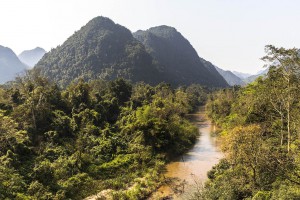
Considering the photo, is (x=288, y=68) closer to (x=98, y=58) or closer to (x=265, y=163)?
(x=265, y=163)

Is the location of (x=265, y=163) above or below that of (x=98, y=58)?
below

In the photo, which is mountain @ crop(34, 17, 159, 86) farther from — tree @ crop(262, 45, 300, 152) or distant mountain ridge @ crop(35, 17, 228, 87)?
tree @ crop(262, 45, 300, 152)

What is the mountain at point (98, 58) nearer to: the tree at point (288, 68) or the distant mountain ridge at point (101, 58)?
the distant mountain ridge at point (101, 58)

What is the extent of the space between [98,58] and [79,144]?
318 feet

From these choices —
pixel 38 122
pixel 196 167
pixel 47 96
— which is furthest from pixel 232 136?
pixel 47 96

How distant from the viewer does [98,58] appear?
12419 cm

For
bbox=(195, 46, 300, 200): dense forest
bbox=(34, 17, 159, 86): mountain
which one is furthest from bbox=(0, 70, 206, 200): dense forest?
bbox=(34, 17, 159, 86): mountain

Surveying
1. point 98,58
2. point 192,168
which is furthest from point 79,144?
point 98,58

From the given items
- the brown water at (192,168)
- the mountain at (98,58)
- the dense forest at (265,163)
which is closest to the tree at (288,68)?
the dense forest at (265,163)

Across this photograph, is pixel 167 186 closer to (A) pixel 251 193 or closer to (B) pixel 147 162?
(B) pixel 147 162

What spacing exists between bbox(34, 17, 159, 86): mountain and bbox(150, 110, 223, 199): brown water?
71.3 meters

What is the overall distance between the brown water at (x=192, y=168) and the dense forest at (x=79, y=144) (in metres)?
1.17

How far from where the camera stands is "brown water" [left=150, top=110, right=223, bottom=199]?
81.6ft

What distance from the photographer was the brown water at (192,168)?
81.6 feet
